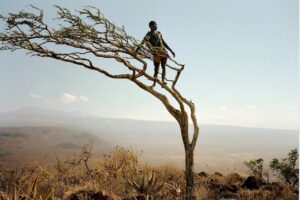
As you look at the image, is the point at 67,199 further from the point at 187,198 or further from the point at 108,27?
the point at 108,27

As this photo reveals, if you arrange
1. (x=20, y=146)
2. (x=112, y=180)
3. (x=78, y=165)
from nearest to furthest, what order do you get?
(x=112, y=180), (x=78, y=165), (x=20, y=146)

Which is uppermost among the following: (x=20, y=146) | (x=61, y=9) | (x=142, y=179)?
(x=61, y=9)

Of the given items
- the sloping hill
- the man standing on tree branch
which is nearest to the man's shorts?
the man standing on tree branch

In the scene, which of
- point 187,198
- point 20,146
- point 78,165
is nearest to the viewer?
point 187,198

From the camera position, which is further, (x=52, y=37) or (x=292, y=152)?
(x=292, y=152)

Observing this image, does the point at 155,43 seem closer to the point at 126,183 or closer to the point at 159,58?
the point at 159,58

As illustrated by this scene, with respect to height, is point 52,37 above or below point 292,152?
above

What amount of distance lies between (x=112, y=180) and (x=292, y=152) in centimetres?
756

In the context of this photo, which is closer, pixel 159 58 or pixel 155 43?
pixel 155 43

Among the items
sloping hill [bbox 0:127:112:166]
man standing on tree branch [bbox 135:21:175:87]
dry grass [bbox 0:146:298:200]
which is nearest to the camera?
man standing on tree branch [bbox 135:21:175:87]

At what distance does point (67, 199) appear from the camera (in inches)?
301

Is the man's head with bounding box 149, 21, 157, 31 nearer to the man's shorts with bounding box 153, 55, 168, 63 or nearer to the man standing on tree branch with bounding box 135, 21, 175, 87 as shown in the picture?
the man standing on tree branch with bounding box 135, 21, 175, 87

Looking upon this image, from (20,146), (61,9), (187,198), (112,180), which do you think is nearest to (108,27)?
(61,9)

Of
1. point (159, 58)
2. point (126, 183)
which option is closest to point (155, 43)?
point (159, 58)
